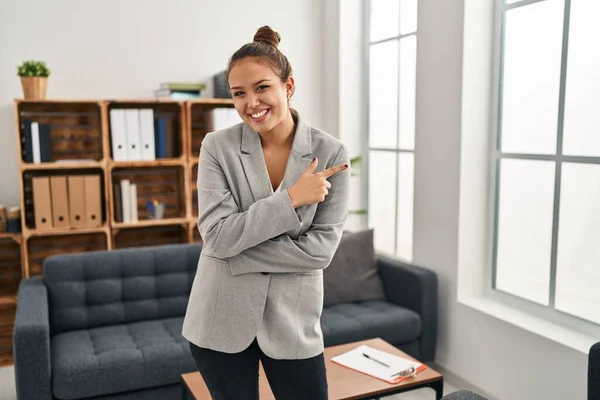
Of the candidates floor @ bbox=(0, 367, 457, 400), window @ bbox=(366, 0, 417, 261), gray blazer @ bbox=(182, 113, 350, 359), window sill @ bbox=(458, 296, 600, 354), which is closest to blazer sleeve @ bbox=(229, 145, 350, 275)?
gray blazer @ bbox=(182, 113, 350, 359)

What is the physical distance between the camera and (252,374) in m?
1.53

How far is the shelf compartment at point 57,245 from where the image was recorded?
389 cm

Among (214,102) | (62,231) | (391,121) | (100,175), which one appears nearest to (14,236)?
(62,231)

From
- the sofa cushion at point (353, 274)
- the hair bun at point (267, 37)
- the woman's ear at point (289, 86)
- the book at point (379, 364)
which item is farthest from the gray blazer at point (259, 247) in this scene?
the sofa cushion at point (353, 274)

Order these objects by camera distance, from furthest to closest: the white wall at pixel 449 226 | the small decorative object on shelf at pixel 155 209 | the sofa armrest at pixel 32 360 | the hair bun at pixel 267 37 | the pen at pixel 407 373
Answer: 1. the small decorative object on shelf at pixel 155 209
2. the white wall at pixel 449 226
3. the sofa armrest at pixel 32 360
4. the pen at pixel 407 373
5. the hair bun at pixel 267 37

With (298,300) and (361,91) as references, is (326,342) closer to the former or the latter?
(298,300)

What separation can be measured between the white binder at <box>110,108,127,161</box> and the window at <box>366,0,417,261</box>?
175 centimetres

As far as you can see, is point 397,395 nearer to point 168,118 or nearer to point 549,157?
point 549,157

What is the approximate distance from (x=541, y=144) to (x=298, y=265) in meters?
1.87

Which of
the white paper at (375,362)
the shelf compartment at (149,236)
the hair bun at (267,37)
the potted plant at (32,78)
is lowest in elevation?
the white paper at (375,362)

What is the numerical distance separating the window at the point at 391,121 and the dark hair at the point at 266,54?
2355mm

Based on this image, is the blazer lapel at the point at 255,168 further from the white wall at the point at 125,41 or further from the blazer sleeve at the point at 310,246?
the white wall at the point at 125,41

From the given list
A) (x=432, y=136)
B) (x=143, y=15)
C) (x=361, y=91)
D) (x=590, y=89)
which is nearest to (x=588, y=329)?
(x=590, y=89)

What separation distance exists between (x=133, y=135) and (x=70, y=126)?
1.56 feet
